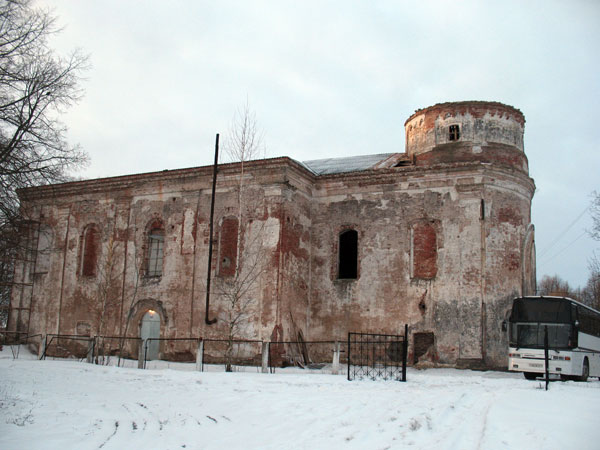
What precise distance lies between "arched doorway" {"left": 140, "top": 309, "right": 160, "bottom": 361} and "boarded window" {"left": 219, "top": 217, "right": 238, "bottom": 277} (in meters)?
3.38

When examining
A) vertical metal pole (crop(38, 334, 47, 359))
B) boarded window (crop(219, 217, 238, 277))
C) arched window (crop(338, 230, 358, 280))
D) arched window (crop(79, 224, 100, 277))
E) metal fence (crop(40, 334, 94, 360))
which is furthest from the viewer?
arched window (crop(79, 224, 100, 277))

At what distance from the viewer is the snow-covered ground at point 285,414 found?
8570 millimetres

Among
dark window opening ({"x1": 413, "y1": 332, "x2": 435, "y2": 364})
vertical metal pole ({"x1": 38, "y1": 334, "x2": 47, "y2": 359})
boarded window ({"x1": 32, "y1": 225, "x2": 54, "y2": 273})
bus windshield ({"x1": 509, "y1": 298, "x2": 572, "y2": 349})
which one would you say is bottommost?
vertical metal pole ({"x1": 38, "y1": 334, "x2": 47, "y2": 359})

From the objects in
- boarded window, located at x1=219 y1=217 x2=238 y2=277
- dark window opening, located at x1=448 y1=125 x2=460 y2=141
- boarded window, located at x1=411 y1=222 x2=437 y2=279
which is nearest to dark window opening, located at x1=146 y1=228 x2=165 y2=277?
boarded window, located at x1=219 y1=217 x2=238 y2=277

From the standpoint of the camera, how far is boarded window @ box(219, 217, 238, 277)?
2314cm

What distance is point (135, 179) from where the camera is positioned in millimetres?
25734

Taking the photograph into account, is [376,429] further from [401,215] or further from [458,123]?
[458,123]

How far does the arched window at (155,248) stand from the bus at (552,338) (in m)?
13.7

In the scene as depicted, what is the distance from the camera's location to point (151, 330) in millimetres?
24094

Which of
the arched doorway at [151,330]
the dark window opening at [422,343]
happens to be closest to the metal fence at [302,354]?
the dark window opening at [422,343]

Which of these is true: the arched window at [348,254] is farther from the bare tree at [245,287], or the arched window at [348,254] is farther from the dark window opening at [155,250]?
the dark window opening at [155,250]

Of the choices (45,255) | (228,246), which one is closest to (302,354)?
(228,246)

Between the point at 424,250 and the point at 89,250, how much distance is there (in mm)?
14282

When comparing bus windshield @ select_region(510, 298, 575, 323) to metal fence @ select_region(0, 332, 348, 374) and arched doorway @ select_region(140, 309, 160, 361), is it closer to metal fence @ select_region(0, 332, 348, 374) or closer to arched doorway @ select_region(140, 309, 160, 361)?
metal fence @ select_region(0, 332, 348, 374)
